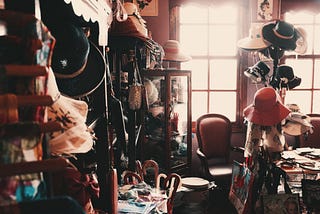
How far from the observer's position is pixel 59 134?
0.81 m

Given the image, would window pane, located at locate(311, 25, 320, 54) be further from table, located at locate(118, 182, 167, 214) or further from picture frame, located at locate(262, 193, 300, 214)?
table, located at locate(118, 182, 167, 214)

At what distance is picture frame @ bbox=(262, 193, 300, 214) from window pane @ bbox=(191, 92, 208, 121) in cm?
172

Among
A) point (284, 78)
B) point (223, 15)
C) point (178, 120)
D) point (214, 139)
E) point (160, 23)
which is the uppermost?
point (223, 15)

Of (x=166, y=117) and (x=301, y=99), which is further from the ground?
(x=301, y=99)

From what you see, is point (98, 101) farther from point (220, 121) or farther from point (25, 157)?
point (220, 121)

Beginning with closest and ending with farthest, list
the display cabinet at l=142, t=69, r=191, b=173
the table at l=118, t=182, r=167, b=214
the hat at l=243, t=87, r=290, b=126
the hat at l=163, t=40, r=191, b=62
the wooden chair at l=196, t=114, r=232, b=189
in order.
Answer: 1. the table at l=118, t=182, r=167, b=214
2. the hat at l=243, t=87, r=290, b=126
3. the display cabinet at l=142, t=69, r=191, b=173
4. the hat at l=163, t=40, r=191, b=62
5. the wooden chair at l=196, t=114, r=232, b=189

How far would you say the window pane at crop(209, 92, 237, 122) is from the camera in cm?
433

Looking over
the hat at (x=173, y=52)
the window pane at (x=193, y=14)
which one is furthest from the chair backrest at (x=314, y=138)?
the window pane at (x=193, y=14)

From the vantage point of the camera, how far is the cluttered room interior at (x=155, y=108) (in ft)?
2.05

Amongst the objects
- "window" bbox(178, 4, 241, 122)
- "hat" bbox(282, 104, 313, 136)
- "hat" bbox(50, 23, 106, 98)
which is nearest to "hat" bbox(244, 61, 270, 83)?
"hat" bbox(282, 104, 313, 136)

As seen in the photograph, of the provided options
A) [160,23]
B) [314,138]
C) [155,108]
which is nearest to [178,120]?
[155,108]

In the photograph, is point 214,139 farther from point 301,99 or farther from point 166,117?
point 301,99

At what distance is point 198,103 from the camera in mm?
4363

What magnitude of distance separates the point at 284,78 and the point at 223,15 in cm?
139
